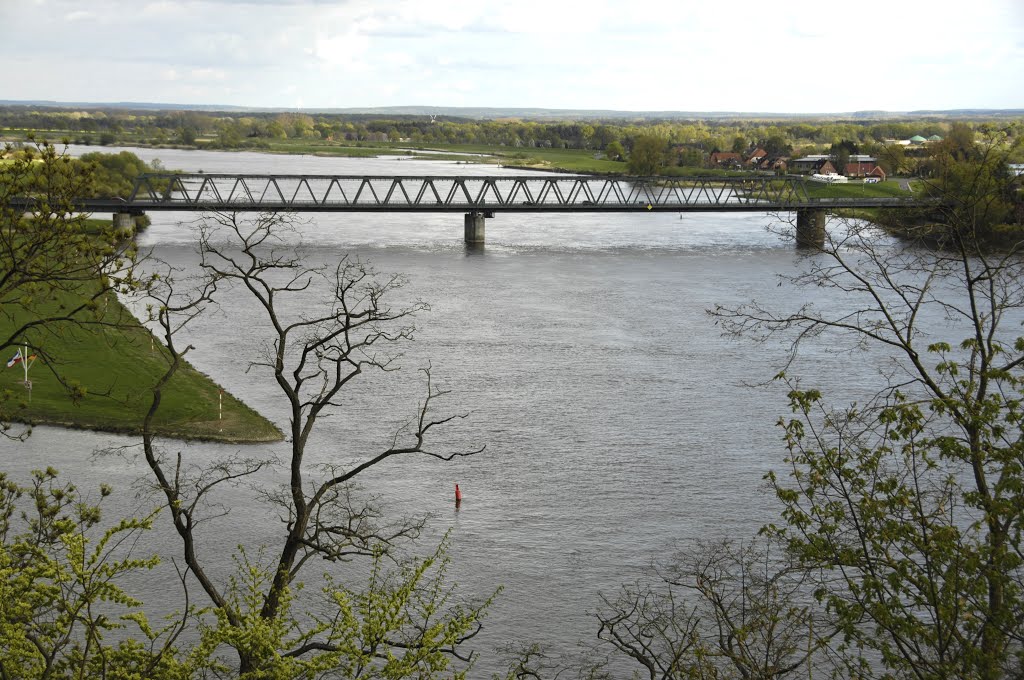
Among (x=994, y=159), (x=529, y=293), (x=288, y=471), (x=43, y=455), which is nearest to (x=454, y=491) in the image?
(x=288, y=471)

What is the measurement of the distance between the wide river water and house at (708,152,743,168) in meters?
90.6

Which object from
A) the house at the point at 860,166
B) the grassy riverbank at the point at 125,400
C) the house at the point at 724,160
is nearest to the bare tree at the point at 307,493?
the grassy riverbank at the point at 125,400

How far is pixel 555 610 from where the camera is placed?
63.0ft

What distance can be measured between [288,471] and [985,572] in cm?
1891

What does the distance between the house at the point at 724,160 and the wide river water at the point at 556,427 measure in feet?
297

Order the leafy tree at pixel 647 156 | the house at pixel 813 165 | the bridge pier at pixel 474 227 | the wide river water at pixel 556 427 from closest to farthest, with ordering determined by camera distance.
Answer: the wide river water at pixel 556 427
the bridge pier at pixel 474 227
the leafy tree at pixel 647 156
the house at pixel 813 165

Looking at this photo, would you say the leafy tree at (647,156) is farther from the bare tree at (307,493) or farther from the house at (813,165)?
the bare tree at (307,493)

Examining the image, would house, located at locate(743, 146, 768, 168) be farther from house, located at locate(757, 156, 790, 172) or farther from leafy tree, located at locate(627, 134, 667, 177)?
leafy tree, located at locate(627, 134, 667, 177)

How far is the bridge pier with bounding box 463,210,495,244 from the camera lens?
69.9m

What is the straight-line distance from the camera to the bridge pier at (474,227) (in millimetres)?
69875

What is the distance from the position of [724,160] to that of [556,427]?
408 feet

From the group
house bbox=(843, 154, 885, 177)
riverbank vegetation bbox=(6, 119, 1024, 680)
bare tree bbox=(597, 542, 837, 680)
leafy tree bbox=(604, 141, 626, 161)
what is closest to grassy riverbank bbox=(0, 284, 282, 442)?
riverbank vegetation bbox=(6, 119, 1024, 680)

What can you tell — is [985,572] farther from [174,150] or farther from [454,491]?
[174,150]

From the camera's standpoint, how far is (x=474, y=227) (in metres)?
69.9
